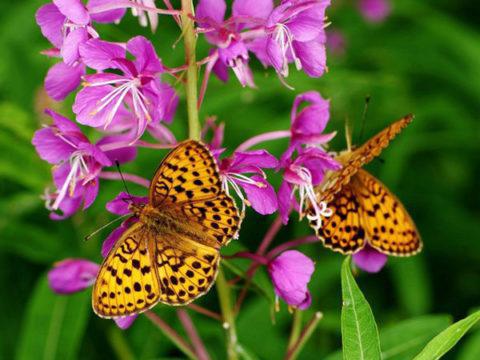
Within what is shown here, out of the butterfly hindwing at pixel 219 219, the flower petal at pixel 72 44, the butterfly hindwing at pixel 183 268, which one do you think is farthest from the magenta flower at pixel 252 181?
the flower petal at pixel 72 44

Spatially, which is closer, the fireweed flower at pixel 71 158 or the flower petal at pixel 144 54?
the flower petal at pixel 144 54

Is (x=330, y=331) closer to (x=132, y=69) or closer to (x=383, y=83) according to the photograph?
Answer: (x=383, y=83)

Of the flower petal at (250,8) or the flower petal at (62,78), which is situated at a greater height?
the flower petal at (250,8)

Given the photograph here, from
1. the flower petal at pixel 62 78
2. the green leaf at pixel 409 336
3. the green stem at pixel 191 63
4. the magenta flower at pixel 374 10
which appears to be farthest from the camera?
the magenta flower at pixel 374 10

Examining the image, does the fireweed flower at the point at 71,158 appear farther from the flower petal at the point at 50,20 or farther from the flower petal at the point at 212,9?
the flower petal at the point at 212,9

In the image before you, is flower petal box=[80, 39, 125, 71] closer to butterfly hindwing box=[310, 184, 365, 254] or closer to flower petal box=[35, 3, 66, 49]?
flower petal box=[35, 3, 66, 49]

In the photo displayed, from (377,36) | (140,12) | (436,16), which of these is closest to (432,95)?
(436,16)

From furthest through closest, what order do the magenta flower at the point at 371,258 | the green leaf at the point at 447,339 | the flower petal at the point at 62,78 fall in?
the magenta flower at the point at 371,258 < the flower petal at the point at 62,78 < the green leaf at the point at 447,339

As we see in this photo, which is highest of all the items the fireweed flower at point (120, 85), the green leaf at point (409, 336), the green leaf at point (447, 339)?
the fireweed flower at point (120, 85)
